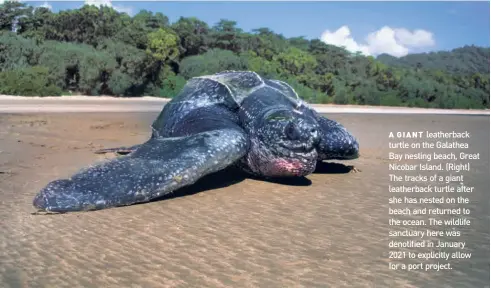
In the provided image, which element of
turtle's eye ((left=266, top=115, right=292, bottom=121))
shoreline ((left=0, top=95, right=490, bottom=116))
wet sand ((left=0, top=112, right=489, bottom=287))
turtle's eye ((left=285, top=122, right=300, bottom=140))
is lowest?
wet sand ((left=0, top=112, right=489, bottom=287))

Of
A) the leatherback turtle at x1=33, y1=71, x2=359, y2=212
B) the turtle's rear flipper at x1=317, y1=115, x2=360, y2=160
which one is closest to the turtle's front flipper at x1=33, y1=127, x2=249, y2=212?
the leatherback turtle at x1=33, y1=71, x2=359, y2=212

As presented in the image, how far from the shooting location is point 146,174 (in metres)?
3.01

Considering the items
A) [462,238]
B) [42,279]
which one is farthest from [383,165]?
[42,279]

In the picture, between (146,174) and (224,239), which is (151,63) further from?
(224,239)

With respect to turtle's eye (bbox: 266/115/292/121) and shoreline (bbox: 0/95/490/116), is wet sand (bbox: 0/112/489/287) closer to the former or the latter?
turtle's eye (bbox: 266/115/292/121)

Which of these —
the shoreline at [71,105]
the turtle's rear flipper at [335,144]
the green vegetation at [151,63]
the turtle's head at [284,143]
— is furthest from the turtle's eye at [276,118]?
the green vegetation at [151,63]

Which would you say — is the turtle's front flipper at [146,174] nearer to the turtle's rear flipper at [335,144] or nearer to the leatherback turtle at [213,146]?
the leatherback turtle at [213,146]

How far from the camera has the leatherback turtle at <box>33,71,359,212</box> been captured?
288 centimetres

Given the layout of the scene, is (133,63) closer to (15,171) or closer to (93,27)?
(93,27)

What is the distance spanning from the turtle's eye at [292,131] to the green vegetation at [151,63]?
1514 cm

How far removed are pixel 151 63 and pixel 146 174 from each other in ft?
70.5

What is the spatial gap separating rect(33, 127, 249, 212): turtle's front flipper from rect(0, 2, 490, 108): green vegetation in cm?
1501

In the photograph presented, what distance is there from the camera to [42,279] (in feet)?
6.22

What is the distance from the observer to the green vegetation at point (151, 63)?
20.7 m
